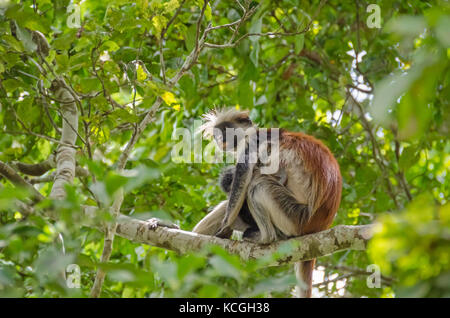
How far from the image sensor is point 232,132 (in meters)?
6.26

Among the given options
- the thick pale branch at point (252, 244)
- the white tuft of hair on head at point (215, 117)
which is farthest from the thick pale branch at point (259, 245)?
the white tuft of hair on head at point (215, 117)

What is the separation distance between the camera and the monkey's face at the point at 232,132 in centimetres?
623

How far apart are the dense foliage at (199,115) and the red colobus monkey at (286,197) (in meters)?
0.47

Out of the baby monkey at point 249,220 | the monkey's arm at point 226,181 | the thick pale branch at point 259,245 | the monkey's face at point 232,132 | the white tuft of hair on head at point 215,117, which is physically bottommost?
the thick pale branch at point 259,245

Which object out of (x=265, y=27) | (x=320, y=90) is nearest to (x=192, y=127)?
(x=320, y=90)

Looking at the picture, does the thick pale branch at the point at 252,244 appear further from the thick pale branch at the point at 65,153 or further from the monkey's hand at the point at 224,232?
the monkey's hand at the point at 224,232

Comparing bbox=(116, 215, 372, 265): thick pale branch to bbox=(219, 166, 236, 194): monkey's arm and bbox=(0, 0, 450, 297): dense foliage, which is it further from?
bbox=(219, 166, 236, 194): monkey's arm

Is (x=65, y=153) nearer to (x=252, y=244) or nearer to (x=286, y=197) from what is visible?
(x=252, y=244)

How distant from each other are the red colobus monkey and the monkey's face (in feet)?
1.81

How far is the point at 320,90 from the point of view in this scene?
688 centimetres

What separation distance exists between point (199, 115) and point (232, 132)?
123cm

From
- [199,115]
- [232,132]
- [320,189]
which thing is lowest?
[320,189]

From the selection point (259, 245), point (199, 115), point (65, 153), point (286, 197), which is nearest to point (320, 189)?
point (286, 197)
